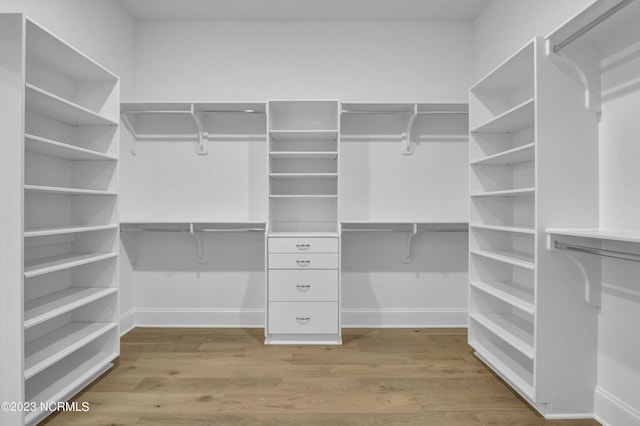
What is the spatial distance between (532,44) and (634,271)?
1197mm

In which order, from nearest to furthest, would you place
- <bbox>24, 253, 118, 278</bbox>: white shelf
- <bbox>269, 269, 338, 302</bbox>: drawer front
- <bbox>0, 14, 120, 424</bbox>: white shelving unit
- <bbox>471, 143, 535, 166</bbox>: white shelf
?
<bbox>24, 253, 118, 278</bbox>: white shelf → <bbox>0, 14, 120, 424</bbox>: white shelving unit → <bbox>471, 143, 535, 166</bbox>: white shelf → <bbox>269, 269, 338, 302</bbox>: drawer front

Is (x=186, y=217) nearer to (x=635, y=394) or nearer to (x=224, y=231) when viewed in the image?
(x=224, y=231)

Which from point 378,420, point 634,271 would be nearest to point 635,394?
point 634,271

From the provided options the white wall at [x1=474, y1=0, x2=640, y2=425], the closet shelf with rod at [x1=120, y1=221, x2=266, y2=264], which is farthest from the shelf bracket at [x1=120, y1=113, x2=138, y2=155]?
the white wall at [x1=474, y1=0, x2=640, y2=425]

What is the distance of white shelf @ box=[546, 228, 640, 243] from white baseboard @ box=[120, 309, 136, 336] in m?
3.18

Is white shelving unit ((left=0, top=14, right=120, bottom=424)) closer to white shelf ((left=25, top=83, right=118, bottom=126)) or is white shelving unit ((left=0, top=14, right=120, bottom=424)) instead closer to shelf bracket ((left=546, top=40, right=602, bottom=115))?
white shelf ((left=25, top=83, right=118, bottom=126))

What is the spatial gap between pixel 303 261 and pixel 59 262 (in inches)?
60.9

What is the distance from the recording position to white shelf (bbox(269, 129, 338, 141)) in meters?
2.86

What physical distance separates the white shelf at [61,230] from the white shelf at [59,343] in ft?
2.04

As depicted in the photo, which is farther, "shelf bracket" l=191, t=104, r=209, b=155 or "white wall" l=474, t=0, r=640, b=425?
"shelf bracket" l=191, t=104, r=209, b=155

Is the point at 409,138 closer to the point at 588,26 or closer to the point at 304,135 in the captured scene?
the point at 304,135

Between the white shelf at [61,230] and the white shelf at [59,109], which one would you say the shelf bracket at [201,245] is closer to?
the white shelf at [61,230]

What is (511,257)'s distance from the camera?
2.17 meters

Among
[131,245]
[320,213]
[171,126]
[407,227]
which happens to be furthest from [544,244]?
[131,245]
